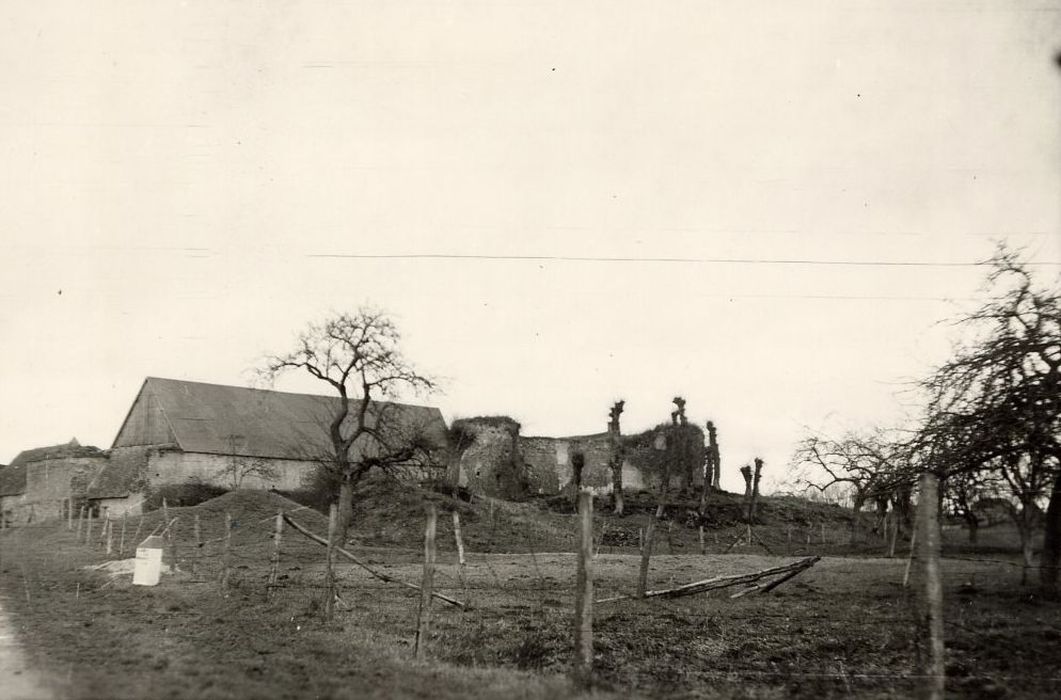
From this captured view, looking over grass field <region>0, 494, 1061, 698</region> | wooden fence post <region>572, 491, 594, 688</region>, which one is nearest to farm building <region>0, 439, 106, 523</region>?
grass field <region>0, 494, 1061, 698</region>

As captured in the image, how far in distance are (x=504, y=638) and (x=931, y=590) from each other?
654 cm

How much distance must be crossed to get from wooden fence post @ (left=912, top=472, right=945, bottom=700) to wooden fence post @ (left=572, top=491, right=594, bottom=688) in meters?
2.95

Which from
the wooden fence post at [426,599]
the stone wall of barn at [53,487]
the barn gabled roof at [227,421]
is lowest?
the stone wall of barn at [53,487]

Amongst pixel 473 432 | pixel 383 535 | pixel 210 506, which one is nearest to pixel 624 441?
pixel 473 432

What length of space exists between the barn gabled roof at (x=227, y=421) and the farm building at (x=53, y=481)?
10.1ft

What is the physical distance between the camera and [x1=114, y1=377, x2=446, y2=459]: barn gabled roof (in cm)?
5044

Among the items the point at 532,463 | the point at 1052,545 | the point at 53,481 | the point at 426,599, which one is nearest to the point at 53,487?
the point at 53,481

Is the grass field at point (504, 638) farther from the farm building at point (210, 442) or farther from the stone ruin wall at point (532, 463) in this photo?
the stone ruin wall at point (532, 463)

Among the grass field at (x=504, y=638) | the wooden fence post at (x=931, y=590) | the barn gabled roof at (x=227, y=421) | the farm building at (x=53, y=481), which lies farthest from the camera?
the barn gabled roof at (x=227, y=421)

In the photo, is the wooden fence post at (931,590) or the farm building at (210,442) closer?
the wooden fence post at (931,590)

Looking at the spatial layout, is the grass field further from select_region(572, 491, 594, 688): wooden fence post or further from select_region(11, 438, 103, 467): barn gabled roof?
select_region(11, 438, 103, 467): barn gabled roof

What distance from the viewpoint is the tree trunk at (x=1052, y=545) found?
14.9m

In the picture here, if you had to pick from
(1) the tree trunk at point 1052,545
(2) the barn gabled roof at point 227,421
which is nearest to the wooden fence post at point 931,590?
(1) the tree trunk at point 1052,545

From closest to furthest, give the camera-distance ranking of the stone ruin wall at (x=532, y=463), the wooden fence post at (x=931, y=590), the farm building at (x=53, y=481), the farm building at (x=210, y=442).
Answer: the wooden fence post at (x=931, y=590), the farm building at (x=210, y=442), the farm building at (x=53, y=481), the stone ruin wall at (x=532, y=463)
